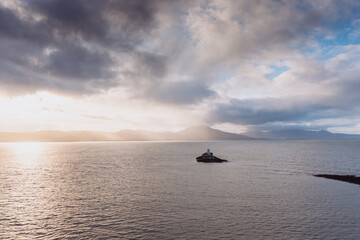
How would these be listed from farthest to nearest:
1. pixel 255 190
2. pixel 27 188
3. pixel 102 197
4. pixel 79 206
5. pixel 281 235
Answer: pixel 27 188 → pixel 255 190 → pixel 102 197 → pixel 79 206 → pixel 281 235

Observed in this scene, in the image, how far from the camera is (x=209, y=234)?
1011 inches

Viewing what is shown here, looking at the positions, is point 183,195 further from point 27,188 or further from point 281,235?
point 27,188

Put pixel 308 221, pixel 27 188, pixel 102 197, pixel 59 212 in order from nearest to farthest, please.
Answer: pixel 308 221
pixel 59 212
pixel 102 197
pixel 27 188

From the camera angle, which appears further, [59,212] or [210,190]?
[210,190]

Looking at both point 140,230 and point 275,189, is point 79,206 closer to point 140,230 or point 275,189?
point 140,230

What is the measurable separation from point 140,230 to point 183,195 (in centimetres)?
1696

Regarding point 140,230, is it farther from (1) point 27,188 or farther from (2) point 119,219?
(1) point 27,188

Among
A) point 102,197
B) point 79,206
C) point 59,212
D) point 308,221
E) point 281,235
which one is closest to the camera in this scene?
point 281,235

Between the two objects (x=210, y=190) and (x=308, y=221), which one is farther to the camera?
(x=210, y=190)

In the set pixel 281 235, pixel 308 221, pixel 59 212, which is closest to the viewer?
pixel 281 235

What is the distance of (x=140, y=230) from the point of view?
26.9 m

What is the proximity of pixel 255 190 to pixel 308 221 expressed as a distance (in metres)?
17.2

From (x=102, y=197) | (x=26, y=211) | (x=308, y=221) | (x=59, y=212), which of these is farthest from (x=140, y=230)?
(x=308, y=221)

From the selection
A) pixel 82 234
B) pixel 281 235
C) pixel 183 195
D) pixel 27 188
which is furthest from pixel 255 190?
pixel 27 188
